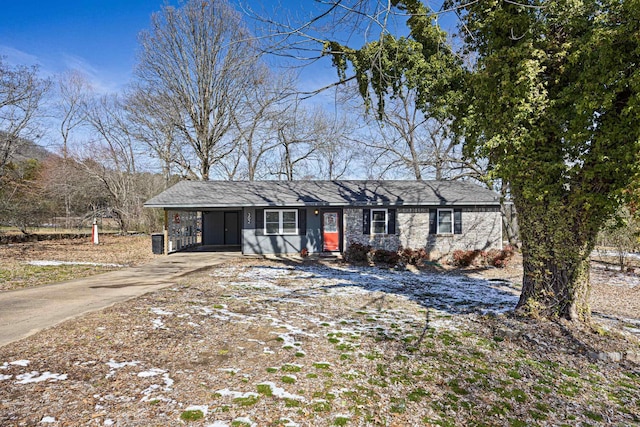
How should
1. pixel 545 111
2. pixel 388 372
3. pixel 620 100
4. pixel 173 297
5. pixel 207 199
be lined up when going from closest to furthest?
pixel 388 372 → pixel 620 100 → pixel 545 111 → pixel 173 297 → pixel 207 199

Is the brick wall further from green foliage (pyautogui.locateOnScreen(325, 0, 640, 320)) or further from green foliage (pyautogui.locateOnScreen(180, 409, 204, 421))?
green foliage (pyautogui.locateOnScreen(180, 409, 204, 421))

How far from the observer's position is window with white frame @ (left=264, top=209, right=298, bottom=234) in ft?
49.1

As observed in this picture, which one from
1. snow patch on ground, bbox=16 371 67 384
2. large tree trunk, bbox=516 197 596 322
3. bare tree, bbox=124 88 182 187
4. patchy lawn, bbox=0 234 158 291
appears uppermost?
bare tree, bbox=124 88 182 187

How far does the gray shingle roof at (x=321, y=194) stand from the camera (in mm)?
14086

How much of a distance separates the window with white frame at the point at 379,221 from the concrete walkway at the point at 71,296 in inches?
289

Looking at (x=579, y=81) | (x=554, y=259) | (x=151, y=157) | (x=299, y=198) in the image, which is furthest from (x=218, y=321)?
(x=151, y=157)

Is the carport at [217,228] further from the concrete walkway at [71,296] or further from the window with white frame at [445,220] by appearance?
the window with white frame at [445,220]

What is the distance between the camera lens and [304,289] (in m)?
8.16

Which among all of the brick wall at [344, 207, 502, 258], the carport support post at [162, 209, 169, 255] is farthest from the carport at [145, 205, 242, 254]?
the brick wall at [344, 207, 502, 258]

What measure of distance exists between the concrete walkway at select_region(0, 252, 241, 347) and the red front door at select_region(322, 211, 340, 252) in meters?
5.85

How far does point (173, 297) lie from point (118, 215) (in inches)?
793

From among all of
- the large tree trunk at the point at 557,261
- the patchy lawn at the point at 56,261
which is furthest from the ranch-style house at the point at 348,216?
the large tree trunk at the point at 557,261

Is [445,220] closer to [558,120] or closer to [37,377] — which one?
[558,120]

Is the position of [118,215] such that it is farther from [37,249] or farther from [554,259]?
[554,259]
